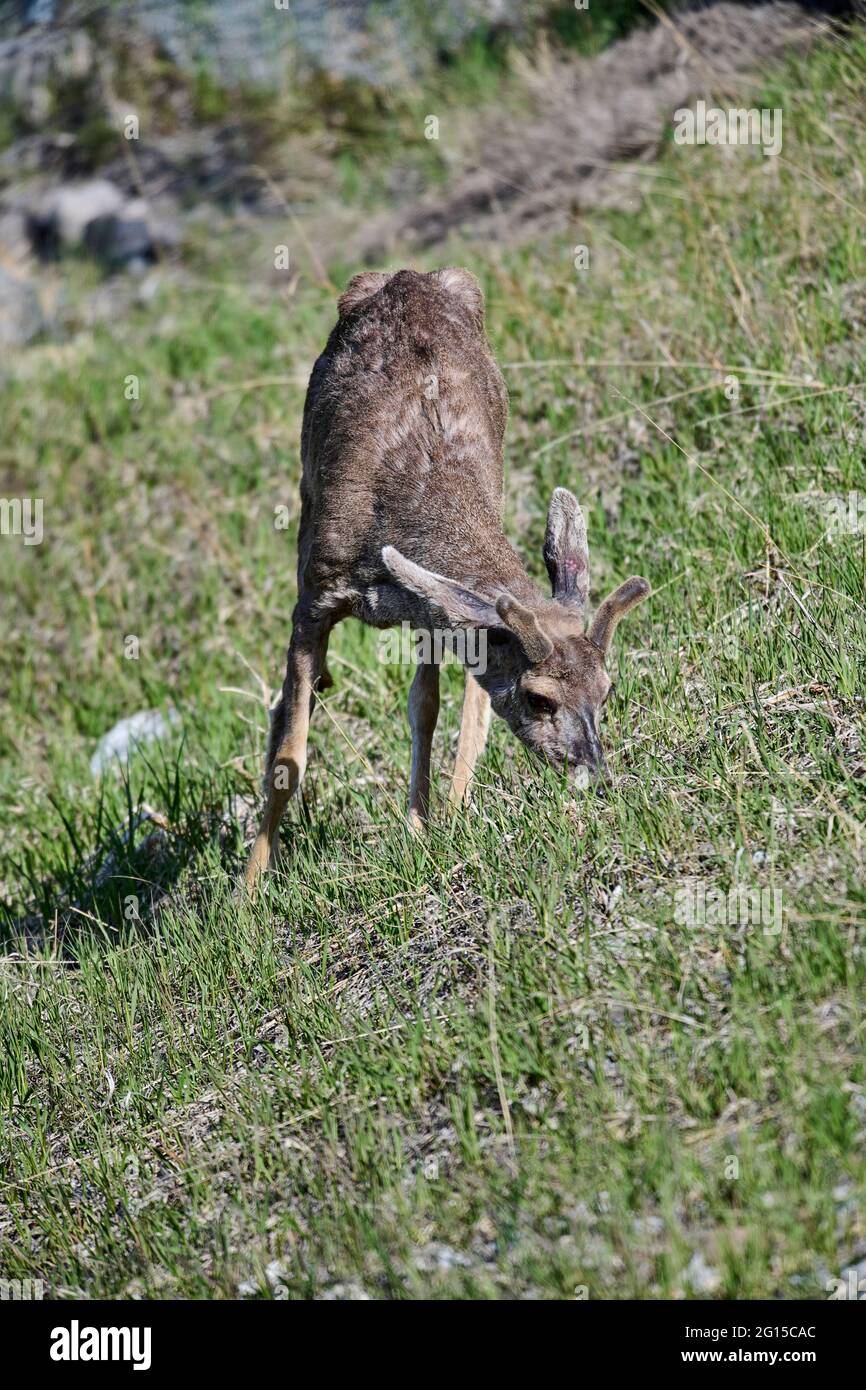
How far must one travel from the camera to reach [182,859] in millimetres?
7195

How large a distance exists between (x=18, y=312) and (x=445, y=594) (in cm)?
962

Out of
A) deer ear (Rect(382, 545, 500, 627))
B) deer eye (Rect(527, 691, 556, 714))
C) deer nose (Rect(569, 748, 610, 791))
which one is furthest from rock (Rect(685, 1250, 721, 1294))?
deer ear (Rect(382, 545, 500, 627))

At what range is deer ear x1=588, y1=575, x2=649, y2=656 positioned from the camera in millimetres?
5594

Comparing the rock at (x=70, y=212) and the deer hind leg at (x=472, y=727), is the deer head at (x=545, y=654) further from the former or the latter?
the rock at (x=70, y=212)

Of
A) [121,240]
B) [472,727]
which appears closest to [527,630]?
[472,727]

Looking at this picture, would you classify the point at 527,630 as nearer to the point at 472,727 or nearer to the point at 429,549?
the point at 429,549

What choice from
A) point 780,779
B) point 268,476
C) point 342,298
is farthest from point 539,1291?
point 268,476

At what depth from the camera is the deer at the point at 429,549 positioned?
5621mm

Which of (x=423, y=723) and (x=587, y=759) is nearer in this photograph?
(x=587, y=759)

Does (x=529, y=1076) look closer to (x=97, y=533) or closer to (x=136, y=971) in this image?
(x=136, y=971)

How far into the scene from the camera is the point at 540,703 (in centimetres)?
562

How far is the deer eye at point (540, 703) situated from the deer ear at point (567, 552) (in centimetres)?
44

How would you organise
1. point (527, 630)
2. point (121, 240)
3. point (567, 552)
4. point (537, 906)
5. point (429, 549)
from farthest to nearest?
point (121, 240), point (429, 549), point (567, 552), point (527, 630), point (537, 906)

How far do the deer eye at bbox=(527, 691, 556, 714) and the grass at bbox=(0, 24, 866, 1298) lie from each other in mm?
278
